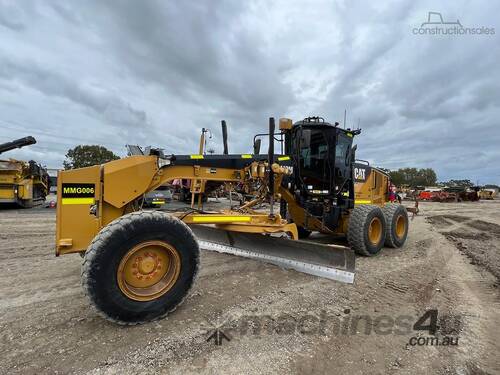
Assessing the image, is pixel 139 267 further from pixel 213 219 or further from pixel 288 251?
pixel 288 251

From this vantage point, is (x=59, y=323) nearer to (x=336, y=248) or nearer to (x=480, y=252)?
(x=336, y=248)

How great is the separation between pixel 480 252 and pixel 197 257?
7.32 meters

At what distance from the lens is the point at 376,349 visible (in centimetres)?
306

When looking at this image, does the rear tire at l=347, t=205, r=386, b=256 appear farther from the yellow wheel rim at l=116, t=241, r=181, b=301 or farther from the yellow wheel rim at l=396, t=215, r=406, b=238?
the yellow wheel rim at l=116, t=241, r=181, b=301

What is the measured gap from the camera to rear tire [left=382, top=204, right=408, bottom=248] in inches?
297

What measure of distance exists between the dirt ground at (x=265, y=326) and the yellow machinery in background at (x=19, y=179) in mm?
11584

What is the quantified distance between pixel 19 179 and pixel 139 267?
15264 mm

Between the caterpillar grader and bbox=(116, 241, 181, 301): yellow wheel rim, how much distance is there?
11 millimetres

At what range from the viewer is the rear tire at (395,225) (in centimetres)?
755

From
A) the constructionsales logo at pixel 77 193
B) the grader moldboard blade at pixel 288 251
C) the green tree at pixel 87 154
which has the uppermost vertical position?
the green tree at pixel 87 154

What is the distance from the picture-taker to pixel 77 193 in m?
3.73

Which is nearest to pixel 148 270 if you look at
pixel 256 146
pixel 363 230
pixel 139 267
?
pixel 139 267

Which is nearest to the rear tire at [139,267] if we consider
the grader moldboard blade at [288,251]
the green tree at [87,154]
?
the grader moldboard blade at [288,251]

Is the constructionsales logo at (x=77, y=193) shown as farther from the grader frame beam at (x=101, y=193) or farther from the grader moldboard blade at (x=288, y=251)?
the grader moldboard blade at (x=288, y=251)
